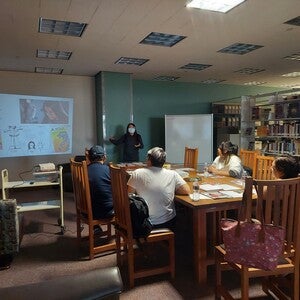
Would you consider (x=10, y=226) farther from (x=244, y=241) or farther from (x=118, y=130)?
(x=118, y=130)

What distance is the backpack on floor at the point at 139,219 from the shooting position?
212cm

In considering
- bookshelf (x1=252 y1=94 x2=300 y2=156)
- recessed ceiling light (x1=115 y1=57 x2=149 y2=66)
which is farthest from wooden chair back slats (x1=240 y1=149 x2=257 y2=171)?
recessed ceiling light (x1=115 y1=57 x2=149 y2=66)

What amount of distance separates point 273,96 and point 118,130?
3.18 metres

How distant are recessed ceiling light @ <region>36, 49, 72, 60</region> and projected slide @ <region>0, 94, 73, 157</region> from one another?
0.95m

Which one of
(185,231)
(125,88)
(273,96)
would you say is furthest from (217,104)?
(185,231)

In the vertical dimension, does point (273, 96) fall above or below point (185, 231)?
above

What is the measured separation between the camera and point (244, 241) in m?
1.53

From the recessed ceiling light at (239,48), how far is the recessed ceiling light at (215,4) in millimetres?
1302

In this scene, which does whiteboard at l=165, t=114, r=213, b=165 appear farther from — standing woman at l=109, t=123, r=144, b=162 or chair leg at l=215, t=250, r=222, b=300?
chair leg at l=215, t=250, r=222, b=300

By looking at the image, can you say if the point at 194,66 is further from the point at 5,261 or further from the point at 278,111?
the point at 5,261

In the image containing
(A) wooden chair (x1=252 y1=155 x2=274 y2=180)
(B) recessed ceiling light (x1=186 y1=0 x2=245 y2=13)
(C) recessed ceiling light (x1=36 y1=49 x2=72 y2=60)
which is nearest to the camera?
(B) recessed ceiling light (x1=186 y1=0 x2=245 y2=13)

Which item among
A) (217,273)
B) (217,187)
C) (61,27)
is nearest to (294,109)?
(217,187)

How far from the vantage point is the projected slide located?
4.94m

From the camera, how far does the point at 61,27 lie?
335 centimetres
